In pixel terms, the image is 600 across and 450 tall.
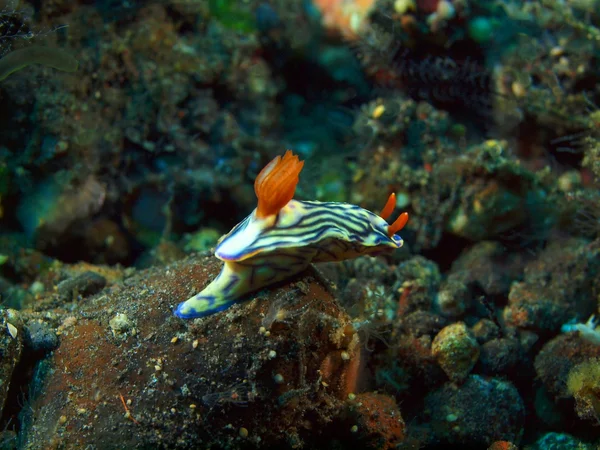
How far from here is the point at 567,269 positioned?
13.8 feet

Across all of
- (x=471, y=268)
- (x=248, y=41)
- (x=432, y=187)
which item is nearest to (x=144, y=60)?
(x=248, y=41)

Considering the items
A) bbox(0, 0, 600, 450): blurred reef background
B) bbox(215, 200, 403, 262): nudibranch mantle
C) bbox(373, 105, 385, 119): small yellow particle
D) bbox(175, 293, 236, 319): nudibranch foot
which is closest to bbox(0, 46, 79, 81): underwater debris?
bbox(0, 0, 600, 450): blurred reef background

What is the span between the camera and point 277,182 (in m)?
2.14

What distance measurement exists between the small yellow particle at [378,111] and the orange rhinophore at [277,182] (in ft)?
10.9

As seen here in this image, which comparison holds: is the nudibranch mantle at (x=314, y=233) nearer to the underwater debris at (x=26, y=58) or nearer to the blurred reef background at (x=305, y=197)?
the blurred reef background at (x=305, y=197)

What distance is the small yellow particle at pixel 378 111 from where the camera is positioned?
17.0ft

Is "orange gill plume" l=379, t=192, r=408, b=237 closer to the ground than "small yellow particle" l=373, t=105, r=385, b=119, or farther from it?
farther from it

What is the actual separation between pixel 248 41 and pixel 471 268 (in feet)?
13.5

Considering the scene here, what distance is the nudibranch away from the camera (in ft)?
7.04

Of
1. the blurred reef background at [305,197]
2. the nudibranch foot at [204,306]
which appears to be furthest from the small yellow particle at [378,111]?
the nudibranch foot at [204,306]

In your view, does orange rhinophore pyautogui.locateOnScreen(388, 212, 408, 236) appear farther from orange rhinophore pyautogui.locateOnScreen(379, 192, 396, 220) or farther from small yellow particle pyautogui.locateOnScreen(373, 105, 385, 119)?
small yellow particle pyautogui.locateOnScreen(373, 105, 385, 119)

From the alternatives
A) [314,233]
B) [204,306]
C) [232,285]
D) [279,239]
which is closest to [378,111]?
[314,233]

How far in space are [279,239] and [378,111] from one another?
353 centimetres

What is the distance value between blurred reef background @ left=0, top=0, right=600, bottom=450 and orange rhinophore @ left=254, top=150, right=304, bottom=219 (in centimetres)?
50
